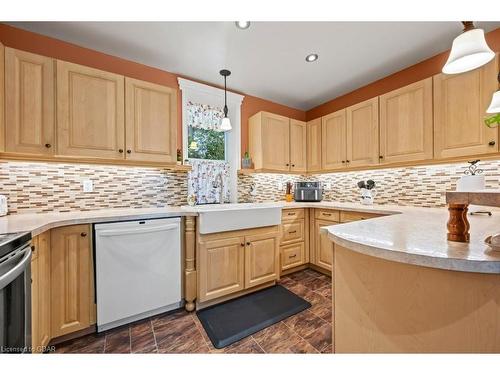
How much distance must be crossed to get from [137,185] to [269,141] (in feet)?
5.73

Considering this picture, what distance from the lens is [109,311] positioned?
1.59 metres

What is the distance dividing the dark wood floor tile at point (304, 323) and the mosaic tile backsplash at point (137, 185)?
62.4 inches

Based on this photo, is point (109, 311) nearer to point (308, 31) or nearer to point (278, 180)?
point (278, 180)

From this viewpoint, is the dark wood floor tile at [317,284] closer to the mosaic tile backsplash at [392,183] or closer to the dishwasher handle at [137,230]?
the mosaic tile backsplash at [392,183]

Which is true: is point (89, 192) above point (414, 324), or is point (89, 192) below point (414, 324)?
above

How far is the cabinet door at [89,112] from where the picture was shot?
1.69 metres

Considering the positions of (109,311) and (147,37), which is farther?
(147,37)

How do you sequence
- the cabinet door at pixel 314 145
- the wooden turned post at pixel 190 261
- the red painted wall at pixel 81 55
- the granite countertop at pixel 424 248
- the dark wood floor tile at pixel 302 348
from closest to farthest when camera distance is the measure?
the granite countertop at pixel 424 248, the dark wood floor tile at pixel 302 348, the red painted wall at pixel 81 55, the wooden turned post at pixel 190 261, the cabinet door at pixel 314 145

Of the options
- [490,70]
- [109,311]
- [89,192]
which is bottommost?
[109,311]

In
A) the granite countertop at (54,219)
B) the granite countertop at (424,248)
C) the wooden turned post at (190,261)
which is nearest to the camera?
the granite countertop at (424,248)

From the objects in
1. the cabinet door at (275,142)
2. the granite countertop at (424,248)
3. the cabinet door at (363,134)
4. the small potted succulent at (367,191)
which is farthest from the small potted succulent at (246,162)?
the granite countertop at (424,248)

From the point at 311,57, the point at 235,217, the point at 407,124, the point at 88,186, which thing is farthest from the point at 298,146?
the point at 88,186
